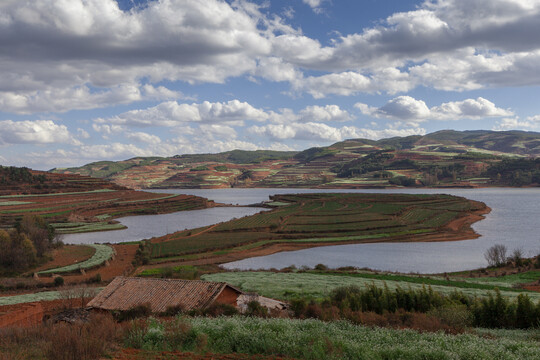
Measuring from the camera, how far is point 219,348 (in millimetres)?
9945

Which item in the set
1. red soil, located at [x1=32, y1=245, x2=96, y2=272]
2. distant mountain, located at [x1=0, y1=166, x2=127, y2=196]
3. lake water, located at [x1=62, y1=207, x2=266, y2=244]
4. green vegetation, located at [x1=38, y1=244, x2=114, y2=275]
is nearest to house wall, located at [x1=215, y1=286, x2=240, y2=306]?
green vegetation, located at [x1=38, y1=244, x2=114, y2=275]

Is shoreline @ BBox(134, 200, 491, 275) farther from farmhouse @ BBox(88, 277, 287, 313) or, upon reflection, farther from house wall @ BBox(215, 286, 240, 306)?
house wall @ BBox(215, 286, 240, 306)

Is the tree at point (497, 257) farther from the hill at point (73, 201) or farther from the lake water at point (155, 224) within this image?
the hill at point (73, 201)

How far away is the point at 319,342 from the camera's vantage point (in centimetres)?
913

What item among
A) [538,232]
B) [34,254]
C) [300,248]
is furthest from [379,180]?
[34,254]

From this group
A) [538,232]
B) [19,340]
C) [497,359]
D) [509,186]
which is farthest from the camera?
[509,186]

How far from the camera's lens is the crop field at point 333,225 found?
204 ft

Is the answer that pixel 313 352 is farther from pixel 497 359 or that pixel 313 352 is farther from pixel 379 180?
pixel 379 180

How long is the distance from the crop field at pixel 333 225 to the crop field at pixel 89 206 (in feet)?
91.5

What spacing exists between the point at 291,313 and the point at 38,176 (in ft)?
411

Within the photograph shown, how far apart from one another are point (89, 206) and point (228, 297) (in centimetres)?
9321

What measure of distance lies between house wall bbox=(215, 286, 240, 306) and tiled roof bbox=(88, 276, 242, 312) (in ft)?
1.01

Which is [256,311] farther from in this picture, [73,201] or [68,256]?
[73,201]

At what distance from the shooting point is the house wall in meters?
20.6
